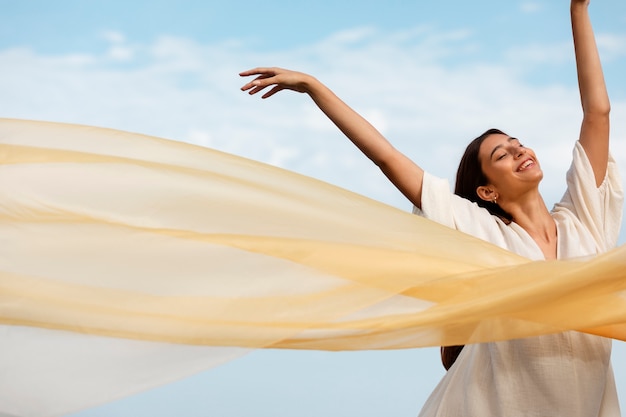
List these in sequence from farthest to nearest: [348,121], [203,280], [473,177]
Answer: [473,177] < [348,121] < [203,280]

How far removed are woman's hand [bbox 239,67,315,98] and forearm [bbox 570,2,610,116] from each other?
735 mm

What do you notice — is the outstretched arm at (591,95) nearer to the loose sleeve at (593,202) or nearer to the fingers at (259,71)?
the loose sleeve at (593,202)

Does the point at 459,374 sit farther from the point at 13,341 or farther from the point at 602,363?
the point at 13,341

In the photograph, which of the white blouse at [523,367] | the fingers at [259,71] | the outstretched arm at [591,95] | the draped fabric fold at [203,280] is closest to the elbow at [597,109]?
the outstretched arm at [591,95]

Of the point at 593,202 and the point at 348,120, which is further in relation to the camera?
the point at 593,202

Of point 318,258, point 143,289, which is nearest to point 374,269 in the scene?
point 318,258

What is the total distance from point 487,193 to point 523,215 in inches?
4.9

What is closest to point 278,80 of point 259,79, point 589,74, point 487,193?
point 259,79

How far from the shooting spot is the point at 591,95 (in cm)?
227

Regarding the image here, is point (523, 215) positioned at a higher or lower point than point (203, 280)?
higher

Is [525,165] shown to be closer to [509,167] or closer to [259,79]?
[509,167]

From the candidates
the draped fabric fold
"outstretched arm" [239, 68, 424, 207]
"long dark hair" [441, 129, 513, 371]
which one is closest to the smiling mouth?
"long dark hair" [441, 129, 513, 371]

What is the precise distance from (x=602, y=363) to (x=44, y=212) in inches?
49.2

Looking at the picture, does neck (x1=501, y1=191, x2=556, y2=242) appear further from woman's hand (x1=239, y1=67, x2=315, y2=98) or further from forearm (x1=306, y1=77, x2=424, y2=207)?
woman's hand (x1=239, y1=67, x2=315, y2=98)
